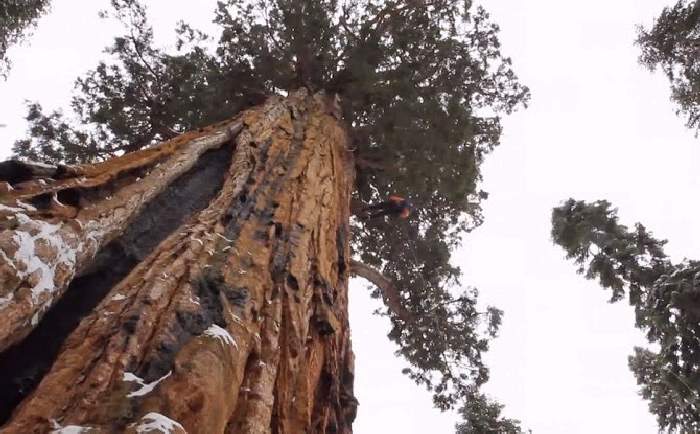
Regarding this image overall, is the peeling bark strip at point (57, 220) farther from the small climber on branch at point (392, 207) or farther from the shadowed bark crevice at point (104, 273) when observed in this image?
the small climber on branch at point (392, 207)

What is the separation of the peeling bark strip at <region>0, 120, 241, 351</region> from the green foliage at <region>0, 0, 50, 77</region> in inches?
405

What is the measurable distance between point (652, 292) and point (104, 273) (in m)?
8.64

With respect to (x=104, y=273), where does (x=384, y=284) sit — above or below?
above

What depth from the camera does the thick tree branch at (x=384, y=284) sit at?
28.5 ft

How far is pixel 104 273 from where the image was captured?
3156mm

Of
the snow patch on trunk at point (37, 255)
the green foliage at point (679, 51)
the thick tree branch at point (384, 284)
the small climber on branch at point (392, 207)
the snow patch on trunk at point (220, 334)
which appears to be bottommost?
the snow patch on trunk at point (220, 334)

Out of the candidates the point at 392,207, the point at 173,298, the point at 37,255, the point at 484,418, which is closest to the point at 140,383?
the point at 173,298

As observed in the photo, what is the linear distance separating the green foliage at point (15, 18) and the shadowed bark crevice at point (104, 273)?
9.92 m

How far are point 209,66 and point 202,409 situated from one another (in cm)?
865

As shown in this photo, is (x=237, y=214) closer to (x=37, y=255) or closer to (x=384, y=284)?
(x=37, y=255)

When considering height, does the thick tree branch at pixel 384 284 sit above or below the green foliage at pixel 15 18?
below

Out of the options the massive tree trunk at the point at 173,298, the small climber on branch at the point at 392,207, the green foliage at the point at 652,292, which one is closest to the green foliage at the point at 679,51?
the green foliage at the point at 652,292

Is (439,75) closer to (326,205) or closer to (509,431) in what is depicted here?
(326,205)

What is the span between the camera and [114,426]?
6.04 ft
